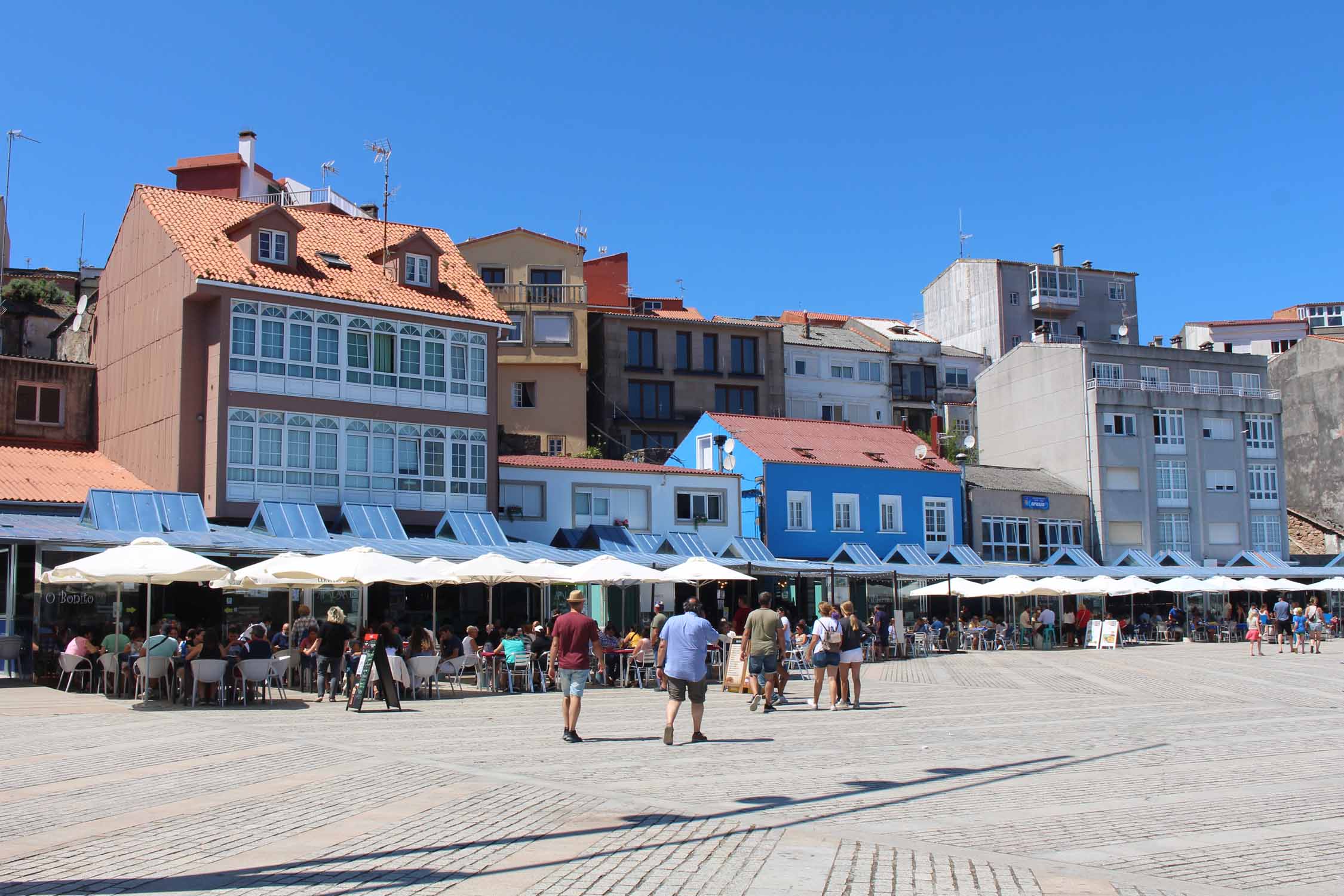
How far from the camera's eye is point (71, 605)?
29391 millimetres

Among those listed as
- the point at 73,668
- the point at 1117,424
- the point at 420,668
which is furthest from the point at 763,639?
the point at 1117,424

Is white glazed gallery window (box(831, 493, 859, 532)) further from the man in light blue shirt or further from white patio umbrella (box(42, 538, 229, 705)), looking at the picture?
the man in light blue shirt

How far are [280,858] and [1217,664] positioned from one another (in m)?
29.1

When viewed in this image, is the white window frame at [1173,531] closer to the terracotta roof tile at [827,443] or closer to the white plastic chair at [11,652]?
the terracotta roof tile at [827,443]

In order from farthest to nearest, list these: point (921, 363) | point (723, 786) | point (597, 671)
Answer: point (921, 363) → point (597, 671) → point (723, 786)

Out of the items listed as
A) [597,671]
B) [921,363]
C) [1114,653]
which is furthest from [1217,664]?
[921,363]

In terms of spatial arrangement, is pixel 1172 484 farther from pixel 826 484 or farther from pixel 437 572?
pixel 437 572

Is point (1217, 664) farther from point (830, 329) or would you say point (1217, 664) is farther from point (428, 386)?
point (830, 329)

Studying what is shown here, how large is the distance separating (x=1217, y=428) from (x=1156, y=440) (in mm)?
3884

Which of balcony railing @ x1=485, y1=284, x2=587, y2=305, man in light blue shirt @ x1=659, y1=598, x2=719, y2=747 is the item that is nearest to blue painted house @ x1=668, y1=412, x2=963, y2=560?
balcony railing @ x1=485, y1=284, x2=587, y2=305

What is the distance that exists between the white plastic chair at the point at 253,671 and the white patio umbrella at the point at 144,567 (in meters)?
1.50

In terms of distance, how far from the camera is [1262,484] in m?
60.7

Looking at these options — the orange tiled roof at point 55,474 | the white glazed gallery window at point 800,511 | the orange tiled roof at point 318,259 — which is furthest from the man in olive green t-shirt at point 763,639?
the white glazed gallery window at point 800,511

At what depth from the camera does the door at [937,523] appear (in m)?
49.6
